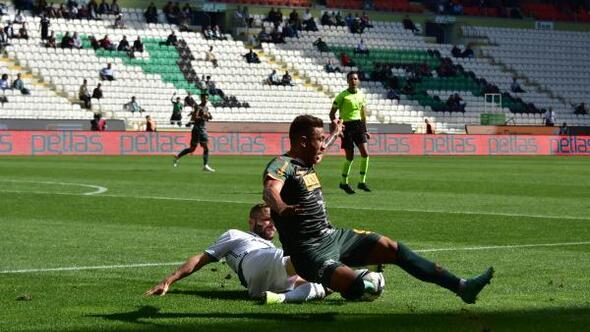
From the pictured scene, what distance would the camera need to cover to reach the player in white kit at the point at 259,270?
9.99 meters

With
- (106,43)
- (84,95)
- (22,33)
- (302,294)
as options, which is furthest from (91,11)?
(302,294)

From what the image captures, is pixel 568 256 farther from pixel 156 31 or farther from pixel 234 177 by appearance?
pixel 156 31

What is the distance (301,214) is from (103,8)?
57.8m

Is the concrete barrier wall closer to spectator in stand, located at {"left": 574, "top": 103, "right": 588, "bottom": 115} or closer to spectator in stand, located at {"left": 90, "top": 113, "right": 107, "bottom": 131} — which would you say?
spectator in stand, located at {"left": 90, "top": 113, "right": 107, "bottom": 131}

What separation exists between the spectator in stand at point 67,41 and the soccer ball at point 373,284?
53160mm

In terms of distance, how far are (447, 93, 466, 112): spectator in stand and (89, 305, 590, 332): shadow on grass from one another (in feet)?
200

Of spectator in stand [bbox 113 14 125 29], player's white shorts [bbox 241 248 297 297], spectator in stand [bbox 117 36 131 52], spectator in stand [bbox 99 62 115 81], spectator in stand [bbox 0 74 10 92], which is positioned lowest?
Answer: player's white shorts [bbox 241 248 297 297]

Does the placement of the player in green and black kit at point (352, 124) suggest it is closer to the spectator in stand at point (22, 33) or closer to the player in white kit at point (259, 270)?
the player in white kit at point (259, 270)

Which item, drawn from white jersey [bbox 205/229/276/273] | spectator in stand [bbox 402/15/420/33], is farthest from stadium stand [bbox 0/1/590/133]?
white jersey [bbox 205/229/276/273]

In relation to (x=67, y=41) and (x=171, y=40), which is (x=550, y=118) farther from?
(x=67, y=41)

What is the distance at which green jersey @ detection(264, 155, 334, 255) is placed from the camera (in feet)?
30.2

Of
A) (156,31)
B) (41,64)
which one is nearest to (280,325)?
(41,64)

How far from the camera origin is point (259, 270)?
403 inches

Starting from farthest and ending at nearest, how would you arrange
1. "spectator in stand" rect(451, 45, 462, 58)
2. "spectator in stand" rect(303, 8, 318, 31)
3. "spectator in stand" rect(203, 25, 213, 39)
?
"spectator in stand" rect(451, 45, 462, 58) → "spectator in stand" rect(303, 8, 318, 31) → "spectator in stand" rect(203, 25, 213, 39)
